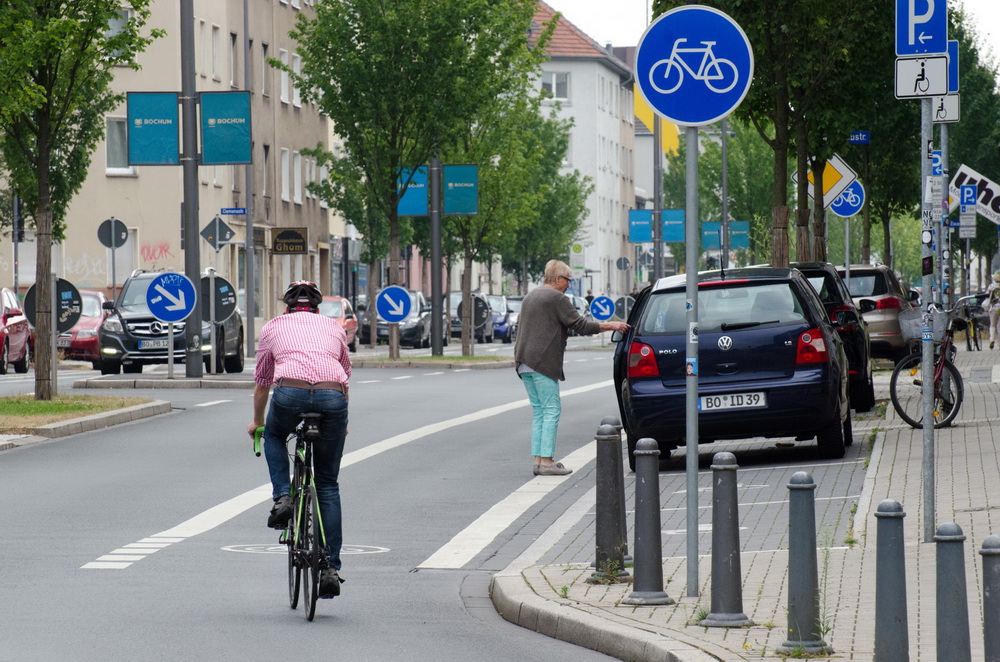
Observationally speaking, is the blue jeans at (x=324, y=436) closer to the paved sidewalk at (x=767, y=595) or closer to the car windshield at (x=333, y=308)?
the paved sidewalk at (x=767, y=595)

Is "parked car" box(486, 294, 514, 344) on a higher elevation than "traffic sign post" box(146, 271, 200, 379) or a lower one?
lower

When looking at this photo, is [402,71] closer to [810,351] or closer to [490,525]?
[810,351]

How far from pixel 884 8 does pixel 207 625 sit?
18472 mm

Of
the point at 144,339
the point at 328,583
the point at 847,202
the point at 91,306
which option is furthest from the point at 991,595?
the point at 91,306

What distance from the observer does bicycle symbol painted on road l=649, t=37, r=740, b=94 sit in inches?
352

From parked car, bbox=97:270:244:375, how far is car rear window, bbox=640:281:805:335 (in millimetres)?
16565

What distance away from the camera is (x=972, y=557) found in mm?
9367

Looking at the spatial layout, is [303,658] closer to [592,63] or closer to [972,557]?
[972,557]

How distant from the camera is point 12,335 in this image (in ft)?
116

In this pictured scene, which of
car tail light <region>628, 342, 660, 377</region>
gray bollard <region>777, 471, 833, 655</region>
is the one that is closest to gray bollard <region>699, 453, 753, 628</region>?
gray bollard <region>777, 471, 833, 655</region>

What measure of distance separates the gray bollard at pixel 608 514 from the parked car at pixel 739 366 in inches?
216

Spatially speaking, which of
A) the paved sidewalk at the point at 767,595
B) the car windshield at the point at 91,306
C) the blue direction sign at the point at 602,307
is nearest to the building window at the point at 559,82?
the blue direction sign at the point at 602,307

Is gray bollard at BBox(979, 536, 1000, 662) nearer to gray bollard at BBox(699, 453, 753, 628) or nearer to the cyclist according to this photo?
gray bollard at BBox(699, 453, 753, 628)

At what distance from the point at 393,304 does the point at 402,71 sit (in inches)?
194
